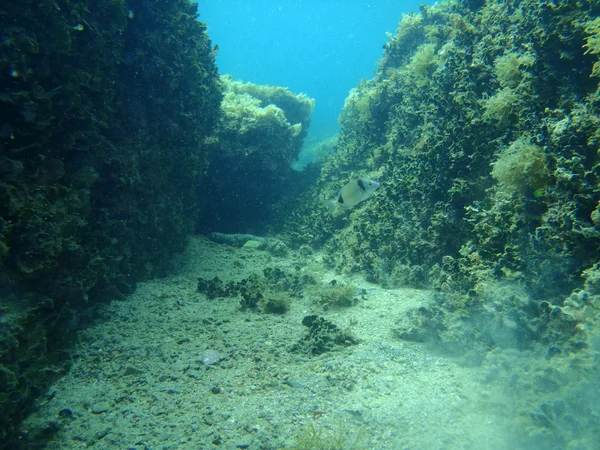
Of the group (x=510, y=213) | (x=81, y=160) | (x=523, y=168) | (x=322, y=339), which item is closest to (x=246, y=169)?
(x=81, y=160)

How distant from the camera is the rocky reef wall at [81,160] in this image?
3596 mm

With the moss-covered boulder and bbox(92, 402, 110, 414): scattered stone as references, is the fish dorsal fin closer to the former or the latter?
bbox(92, 402, 110, 414): scattered stone

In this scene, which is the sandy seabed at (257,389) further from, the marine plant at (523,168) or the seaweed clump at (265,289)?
the marine plant at (523,168)

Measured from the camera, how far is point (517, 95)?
15.1 ft

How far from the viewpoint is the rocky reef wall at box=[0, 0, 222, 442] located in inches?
142

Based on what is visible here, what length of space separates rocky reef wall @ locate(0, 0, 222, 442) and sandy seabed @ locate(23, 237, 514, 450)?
1.74ft

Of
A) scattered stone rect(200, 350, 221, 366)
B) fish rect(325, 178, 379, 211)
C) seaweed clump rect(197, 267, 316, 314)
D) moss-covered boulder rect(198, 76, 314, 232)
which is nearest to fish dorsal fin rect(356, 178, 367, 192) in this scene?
fish rect(325, 178, 379, 211)

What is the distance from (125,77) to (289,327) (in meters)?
5.48

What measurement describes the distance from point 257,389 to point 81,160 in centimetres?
411

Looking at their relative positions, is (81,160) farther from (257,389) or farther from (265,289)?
(257,389)

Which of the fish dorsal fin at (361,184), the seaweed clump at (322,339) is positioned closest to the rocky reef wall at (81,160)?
the seaweed clump at (322,339)

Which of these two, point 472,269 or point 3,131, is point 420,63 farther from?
point 3,131

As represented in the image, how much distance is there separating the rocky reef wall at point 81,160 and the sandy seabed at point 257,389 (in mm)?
530

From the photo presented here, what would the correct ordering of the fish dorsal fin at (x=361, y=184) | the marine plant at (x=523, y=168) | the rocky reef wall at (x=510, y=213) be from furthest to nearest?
1. the fish dorsal fin at (x=361, y=184)
2. the marine plant at (x=523, y=168)
3. the rocky reef wall at (x=510, y=213)
